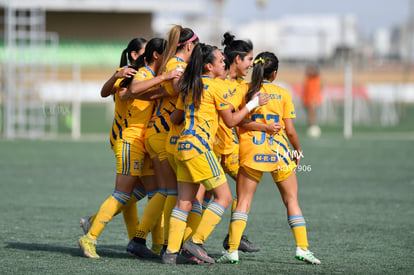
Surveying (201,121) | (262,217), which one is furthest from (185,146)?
(262,217)

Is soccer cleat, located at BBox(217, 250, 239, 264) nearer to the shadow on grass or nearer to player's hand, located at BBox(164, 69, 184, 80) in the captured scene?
the shadow on grass

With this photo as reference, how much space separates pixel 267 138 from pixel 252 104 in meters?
0.36

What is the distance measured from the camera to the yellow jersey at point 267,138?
6211 millimetres

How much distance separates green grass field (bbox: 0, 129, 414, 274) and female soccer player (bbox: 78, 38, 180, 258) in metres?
0.32

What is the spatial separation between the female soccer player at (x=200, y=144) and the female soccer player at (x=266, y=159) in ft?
0.58

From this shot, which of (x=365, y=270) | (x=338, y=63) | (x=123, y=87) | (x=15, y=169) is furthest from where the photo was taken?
(x=338, y=63)

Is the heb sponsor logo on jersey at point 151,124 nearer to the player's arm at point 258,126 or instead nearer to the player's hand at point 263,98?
the player's arm at point 258,126

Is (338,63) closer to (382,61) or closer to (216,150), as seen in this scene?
(382,61)

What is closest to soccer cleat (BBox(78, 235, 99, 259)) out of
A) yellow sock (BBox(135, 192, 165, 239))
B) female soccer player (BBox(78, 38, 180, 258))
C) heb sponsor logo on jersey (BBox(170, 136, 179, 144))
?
female soccer player (BBox(78, 38, 180, 258))

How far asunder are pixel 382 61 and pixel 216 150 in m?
46.2

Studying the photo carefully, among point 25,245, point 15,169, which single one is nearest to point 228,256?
point 25,245

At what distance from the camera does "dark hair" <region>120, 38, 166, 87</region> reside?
21.4 ft

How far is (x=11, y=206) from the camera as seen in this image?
31.3ft

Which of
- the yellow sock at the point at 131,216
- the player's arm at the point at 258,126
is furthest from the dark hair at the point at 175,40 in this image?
the yellow sock at the point at 131,216
